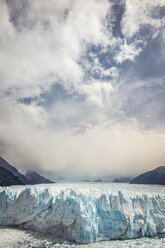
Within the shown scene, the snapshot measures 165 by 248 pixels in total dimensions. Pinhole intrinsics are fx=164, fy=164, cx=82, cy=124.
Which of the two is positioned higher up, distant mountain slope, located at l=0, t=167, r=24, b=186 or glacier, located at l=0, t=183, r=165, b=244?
distant mountain slope, located at l=0, t=167, r=24, b=186

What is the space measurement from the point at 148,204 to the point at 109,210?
438 cm

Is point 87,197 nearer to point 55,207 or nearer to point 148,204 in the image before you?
point 55,207

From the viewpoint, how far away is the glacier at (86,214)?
15.3 meters

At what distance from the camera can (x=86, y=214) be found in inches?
605

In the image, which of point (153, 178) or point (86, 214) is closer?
point (86, 214)

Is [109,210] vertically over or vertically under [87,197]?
under

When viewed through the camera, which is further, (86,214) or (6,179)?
(6,179)

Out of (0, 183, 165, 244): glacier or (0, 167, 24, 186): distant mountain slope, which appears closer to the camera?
(0, 183, 165, 244): glacier

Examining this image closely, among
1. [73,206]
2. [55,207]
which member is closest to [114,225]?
[73,206]

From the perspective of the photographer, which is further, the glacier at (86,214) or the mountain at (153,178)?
the mountain at (153,178)

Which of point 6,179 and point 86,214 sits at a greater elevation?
point 6,179

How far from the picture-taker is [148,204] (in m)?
17.3

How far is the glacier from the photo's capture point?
1525 cm

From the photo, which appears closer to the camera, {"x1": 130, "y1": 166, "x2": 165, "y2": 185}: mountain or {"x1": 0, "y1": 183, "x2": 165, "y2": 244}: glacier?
{"x1": 0, "y1": 183, "x2": 165, "y2": 244}: glacier
